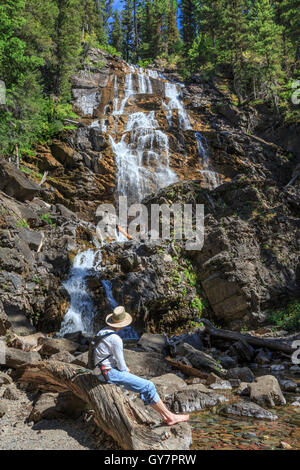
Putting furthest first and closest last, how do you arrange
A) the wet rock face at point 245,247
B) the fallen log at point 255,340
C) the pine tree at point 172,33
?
the pine tree at point 172,33 → the wet rock face at point 245,247 → the fallen log at point 255,340

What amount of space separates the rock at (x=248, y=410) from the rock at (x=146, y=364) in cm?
256

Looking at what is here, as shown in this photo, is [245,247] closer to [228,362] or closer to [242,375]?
[228,362]

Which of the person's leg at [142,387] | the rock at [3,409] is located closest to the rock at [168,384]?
the person's leg at [142,387]

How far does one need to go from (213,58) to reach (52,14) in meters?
22.9

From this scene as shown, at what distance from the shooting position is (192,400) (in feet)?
19.7

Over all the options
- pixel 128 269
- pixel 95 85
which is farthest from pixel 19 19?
pixel 95 85

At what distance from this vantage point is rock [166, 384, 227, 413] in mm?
5852

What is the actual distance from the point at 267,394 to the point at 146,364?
128 inches

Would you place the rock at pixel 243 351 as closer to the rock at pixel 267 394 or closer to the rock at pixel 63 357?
the rock at pixel 267 394

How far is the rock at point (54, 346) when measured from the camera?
859 cm

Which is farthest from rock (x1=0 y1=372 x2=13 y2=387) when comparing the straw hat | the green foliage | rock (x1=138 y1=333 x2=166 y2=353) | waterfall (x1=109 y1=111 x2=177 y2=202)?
waterfall (x1=109 y1=111 x2=177 y2=202)

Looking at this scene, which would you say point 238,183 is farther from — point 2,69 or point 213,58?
point 213,58

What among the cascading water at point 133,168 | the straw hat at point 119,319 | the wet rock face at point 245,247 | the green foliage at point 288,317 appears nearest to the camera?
the straw hat at point 119,319

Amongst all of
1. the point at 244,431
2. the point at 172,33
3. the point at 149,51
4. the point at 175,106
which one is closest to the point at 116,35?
the point at 149,51
